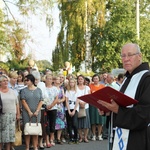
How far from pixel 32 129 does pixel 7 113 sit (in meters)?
0.72

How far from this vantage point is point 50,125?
11.1 metres

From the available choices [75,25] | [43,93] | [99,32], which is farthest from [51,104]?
[99,32]

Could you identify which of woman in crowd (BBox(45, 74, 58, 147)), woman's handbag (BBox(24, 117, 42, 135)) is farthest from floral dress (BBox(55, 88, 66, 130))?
woman's handbag (BBox(24, 117, 42, 135))

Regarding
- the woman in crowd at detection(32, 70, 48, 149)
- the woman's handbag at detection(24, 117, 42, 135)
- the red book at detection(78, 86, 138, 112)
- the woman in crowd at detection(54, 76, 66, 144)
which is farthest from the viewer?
the woman in crowd at detection(54, 76, 66, 144)

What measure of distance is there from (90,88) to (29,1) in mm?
4979

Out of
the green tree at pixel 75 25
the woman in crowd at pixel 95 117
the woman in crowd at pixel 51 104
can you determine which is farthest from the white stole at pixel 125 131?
the green tree at pixel 75 25

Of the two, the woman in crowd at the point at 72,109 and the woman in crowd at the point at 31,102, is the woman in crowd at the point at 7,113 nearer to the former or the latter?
the woman in crowd at the point at 31,102

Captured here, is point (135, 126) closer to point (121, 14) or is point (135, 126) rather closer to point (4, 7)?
point (4, 7)

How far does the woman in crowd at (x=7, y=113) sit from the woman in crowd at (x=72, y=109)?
2308 mm

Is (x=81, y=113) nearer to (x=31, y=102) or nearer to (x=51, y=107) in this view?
(x=51, y=107)

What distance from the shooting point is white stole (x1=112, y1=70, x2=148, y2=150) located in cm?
462

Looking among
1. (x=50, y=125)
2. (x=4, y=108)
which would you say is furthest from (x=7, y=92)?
(x=50, y=125)

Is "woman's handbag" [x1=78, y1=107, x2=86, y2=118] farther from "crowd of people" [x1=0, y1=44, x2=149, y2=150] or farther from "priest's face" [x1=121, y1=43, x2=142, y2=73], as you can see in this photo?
Result: "priest's face" [x1=121, y1=43, x2=142, y2=73]

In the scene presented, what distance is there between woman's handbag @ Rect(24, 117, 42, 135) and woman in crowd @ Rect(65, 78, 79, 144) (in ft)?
5.95
